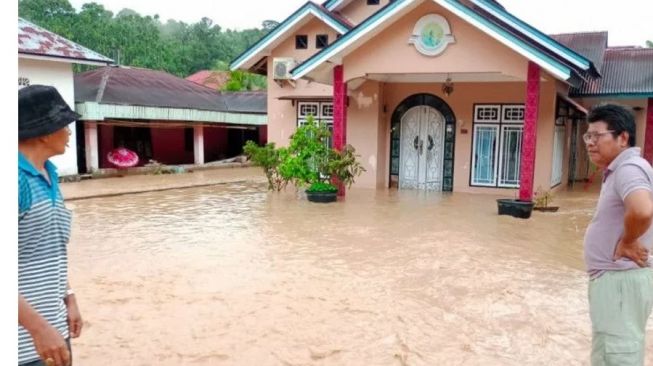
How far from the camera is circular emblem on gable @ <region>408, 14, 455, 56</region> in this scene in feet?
31.8

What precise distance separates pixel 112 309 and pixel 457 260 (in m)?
3.69

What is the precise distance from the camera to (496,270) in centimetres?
571

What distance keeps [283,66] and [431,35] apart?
192 inches

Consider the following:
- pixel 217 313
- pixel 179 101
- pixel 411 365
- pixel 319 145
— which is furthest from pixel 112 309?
pixel 179 101

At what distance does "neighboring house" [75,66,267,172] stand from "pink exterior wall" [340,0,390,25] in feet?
21.6

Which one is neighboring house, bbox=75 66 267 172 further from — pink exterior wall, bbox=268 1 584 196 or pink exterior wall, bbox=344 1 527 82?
pink exterior wall, bbox=344 1 527 82

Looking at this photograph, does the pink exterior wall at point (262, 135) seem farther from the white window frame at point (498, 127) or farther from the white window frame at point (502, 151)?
the white window frame at point (502, 151)

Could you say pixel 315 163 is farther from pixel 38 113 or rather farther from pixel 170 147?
pixel 170 147

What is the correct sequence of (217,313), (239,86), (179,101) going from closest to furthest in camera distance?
1. (217,313)
2. (179,101)
3. (239,86)

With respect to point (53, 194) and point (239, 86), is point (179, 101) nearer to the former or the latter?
point (239, 86)

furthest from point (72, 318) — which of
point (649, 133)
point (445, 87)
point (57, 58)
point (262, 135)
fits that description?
point (262, 135)

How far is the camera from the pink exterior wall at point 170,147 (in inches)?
763

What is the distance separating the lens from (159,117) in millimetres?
16719

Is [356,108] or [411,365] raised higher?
[356,108]
